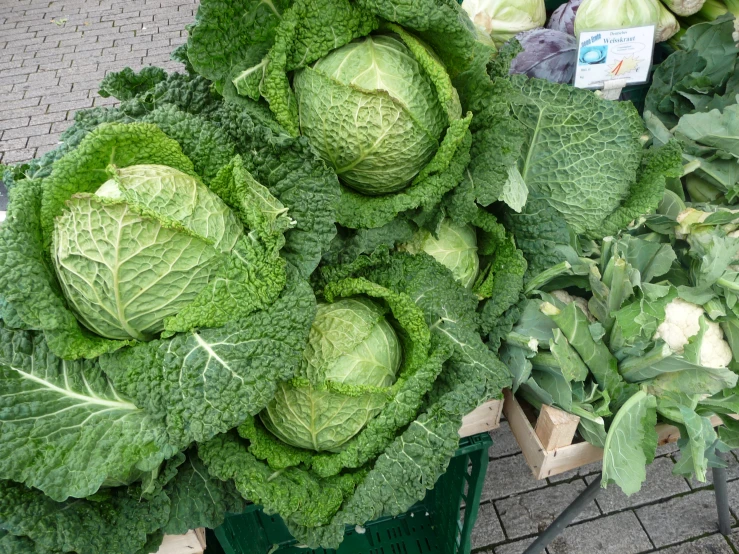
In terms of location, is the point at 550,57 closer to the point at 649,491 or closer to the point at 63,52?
the point at 649,491

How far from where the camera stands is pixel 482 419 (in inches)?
69.2

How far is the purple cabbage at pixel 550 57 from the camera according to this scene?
8.20ft

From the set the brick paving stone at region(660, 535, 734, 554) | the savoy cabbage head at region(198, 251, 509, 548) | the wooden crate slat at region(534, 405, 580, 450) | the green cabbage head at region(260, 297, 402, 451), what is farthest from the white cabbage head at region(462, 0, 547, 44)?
the brick paving stone at region(660, 535, 734, 554)

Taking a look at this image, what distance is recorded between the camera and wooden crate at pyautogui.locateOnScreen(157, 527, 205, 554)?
5.26ft

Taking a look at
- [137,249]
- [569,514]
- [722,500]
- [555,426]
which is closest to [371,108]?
[137,249]

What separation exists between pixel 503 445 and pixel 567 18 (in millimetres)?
2333

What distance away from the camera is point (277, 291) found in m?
1.51

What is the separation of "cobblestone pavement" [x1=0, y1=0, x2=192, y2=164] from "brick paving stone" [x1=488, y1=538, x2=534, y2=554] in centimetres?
490

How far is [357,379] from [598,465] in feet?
6.18

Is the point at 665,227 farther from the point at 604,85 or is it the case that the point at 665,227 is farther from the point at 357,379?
the point at 357,379

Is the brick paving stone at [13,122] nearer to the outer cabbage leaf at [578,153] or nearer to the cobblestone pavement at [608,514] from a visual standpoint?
the outer cabbage leaf at [578,153]

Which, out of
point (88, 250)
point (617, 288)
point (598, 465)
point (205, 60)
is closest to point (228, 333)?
point (88, 250)

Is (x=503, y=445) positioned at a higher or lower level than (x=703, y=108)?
lower

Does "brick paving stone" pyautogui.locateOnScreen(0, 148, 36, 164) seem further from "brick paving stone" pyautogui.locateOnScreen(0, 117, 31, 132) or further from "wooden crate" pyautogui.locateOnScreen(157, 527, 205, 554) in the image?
"wooden crate" pyautogui.locateOnScreen(157, 527, 205, 554)
